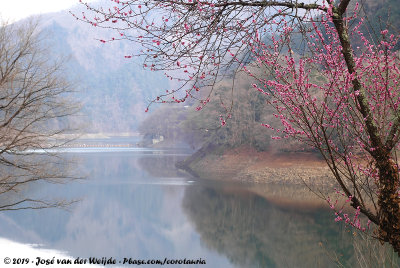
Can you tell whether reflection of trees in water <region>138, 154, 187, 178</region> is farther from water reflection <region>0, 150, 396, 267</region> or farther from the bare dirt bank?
water reflection <region>0, 150, 396, 267</region>

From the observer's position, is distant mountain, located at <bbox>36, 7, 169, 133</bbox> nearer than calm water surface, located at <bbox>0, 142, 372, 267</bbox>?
No

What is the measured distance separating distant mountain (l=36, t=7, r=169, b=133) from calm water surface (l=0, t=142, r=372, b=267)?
334 feet

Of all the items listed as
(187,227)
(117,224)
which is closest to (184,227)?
(187,227)

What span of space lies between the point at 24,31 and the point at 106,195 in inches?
543

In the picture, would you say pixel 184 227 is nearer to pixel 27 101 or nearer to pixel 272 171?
pixel 27 101

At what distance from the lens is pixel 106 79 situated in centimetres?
16100

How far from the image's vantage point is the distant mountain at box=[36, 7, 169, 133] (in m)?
139

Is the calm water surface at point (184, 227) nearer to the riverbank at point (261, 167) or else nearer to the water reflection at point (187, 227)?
the water reflection at point (187, 227)

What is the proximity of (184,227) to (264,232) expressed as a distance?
132 inches

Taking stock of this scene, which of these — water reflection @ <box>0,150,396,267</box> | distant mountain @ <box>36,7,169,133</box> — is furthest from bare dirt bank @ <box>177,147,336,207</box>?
distant mountain @ <box>36,7,169,133</box>

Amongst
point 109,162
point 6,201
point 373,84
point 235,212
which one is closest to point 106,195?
point 6,201

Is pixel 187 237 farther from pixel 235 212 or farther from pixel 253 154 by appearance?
pixel 253 154

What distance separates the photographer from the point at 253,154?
104 ft

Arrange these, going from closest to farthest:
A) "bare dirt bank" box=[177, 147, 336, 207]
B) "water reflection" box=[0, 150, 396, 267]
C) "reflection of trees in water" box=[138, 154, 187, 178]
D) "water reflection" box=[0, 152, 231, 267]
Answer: "water reflection" box=[0, 150, 396, 267]
"water reflection" box=[0, 152, 231, 267]
"bare dirt bank" box=[177, 147, 336, 207]
"reflection of trees in water" box=[138, 154, 187, 178]
